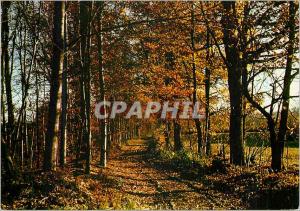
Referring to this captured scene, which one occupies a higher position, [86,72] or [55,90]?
[86,72]

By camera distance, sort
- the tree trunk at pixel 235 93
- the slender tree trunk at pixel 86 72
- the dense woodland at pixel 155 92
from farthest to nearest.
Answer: the tree trunk at pixel 235 93 → the slender tree trunk at pixel 86 72 → the dense woodland at pixel 155 92

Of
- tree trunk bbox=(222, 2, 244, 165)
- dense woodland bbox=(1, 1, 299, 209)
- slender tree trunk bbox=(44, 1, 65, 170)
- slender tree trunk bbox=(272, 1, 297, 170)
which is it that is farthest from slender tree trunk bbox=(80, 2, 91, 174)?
slender tree trunk bbox=(272, 1, 297, 170)

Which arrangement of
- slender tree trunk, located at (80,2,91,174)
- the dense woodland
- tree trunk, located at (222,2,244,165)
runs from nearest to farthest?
the dense woodland, slender tree trunk, located at (80,2,91,174), tree trunk, located at (222,2,244,165)

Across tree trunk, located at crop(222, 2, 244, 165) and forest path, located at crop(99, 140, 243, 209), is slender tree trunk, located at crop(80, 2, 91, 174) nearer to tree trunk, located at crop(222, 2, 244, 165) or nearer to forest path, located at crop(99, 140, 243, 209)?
forest path, located at crop(99, 140, 243, 209)

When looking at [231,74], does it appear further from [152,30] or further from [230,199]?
[152,30]

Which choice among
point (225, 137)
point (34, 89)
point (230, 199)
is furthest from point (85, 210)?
point (225, 137)

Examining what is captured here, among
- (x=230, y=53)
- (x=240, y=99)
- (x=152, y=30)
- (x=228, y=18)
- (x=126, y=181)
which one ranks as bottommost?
(x=126, y=181)

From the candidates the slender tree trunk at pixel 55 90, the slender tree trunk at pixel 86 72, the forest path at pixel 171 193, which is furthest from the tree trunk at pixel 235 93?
the slender tree trunk at pixel 55 90

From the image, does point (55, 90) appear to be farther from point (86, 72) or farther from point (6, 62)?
point (86, 72)

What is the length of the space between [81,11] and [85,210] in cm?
976

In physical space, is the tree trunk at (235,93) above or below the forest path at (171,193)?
above

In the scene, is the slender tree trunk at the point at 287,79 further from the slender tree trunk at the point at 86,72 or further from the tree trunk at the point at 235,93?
the slender tree trunk at the point at 86,72

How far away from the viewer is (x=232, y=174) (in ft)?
52.5

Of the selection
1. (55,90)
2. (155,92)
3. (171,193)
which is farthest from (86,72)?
(155,92)
